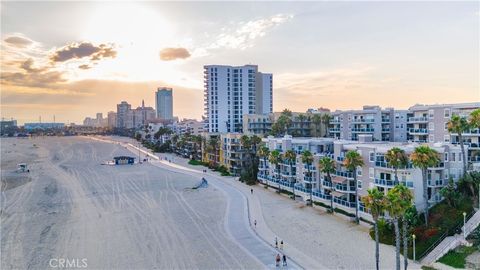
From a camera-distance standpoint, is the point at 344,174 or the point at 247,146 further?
the point at 247,146

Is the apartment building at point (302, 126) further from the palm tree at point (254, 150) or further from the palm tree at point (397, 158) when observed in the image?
the palm tree at point (397, 158)

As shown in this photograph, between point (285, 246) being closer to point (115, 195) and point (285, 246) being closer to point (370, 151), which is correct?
point (370, 151)

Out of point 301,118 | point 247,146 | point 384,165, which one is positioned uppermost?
point 301,118

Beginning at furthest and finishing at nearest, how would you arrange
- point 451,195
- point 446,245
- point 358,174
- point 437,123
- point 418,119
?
1. point 418,119
2. point 437,123
3. point 358,174
4. point 451,195
5. point 446,245

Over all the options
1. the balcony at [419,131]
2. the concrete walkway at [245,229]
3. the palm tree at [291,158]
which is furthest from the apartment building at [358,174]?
the balcony at [419,131]

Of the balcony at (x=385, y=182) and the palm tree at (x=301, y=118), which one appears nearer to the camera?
the balcony at (x=385, y=182)

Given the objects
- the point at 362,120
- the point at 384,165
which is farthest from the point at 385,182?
the point at 362,120

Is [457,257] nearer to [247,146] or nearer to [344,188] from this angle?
[344,188]
